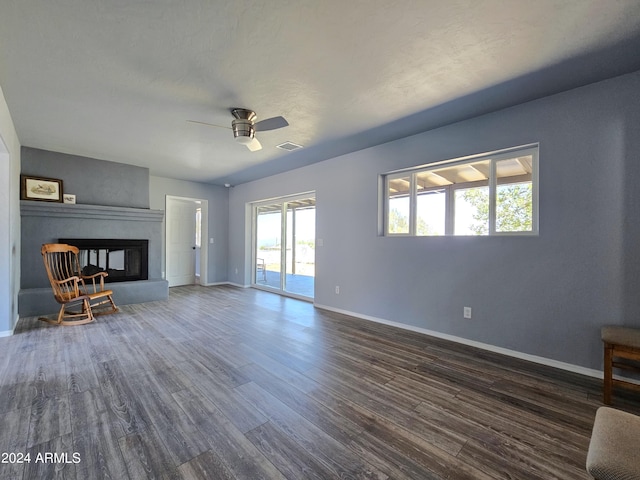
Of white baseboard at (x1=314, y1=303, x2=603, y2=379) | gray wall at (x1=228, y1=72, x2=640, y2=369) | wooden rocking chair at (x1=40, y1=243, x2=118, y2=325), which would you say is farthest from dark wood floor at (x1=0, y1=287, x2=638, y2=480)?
wooden rocking chair at (x1=40, y1=243, x2=118, y2=325)

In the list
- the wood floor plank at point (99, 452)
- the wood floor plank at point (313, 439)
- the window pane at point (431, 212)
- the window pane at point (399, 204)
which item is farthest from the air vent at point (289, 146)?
the wood floor plank at point (99, 452)

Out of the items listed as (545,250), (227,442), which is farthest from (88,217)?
(545,250)

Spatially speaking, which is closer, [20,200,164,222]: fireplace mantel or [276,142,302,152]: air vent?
[276,142,302,152]: air vent

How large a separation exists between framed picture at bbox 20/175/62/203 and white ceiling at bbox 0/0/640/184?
1324mm

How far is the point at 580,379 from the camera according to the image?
2.38 m

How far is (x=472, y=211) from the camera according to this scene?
3.21m

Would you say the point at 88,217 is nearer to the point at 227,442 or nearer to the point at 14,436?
the point at 14,436

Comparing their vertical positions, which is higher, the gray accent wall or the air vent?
the air vent

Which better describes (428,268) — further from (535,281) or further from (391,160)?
(391,160)

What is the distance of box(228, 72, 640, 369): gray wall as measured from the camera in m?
2.32

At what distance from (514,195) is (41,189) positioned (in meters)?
6.73

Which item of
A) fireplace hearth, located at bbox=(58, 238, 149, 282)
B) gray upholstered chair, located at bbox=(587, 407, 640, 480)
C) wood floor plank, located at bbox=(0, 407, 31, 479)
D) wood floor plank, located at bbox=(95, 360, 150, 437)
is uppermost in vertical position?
fireplace hearth, located at bbox=(58, 238, 149, 282)

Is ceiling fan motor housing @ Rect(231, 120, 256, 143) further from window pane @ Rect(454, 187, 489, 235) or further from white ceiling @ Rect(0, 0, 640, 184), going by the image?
window pane @ Rect(454, 187, 489, 235)

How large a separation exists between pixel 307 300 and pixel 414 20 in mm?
4507
